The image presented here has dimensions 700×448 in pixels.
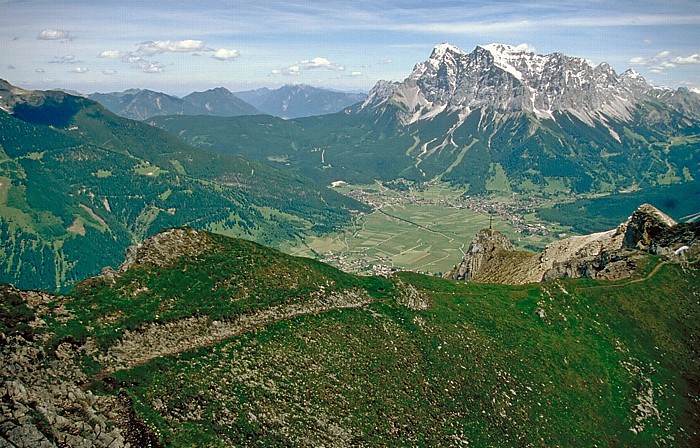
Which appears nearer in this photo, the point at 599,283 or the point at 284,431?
the point at 284,431

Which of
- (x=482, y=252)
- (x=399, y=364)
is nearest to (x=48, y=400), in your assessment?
(x=399, y=364)

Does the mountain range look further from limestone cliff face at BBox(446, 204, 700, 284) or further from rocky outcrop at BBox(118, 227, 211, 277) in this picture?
limestone cliff face at BBox(446, 204, 700, 284)

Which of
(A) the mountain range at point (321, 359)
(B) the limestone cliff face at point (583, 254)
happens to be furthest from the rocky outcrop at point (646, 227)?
(A) the mountain range at point (321, 359)

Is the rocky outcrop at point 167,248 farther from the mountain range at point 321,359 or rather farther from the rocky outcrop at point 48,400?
the rocky outcrop at point 48,400

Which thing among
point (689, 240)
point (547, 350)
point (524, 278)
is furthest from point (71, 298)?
point (689, 240)

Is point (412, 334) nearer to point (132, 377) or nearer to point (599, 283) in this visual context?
point (132, 377)

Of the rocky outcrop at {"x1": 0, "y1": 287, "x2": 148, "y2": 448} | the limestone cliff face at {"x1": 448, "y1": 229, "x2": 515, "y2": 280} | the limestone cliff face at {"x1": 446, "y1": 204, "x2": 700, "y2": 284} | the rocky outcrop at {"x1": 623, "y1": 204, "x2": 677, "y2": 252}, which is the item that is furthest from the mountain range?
the limestone cliff face at {"x1": 448, "y1": 229, "x2": 515, "y2": 280}

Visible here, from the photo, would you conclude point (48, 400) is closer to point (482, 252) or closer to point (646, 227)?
point (482, 252)
